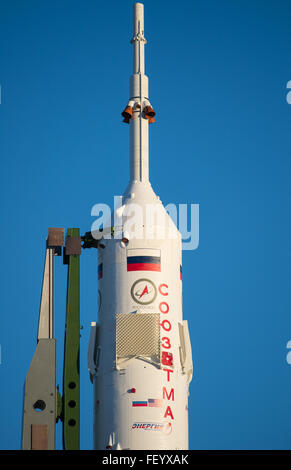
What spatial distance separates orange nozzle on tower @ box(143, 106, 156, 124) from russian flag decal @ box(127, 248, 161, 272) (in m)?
7.79

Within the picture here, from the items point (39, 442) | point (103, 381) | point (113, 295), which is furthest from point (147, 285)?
point (39, 442)

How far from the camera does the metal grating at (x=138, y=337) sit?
49562mm

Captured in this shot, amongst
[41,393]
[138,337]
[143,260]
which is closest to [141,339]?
[138,337]

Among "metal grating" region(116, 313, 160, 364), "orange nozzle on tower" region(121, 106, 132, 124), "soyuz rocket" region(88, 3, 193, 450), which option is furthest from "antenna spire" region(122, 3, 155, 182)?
"metal grating" region(116, 313, 160, 364)

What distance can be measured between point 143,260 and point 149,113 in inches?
330

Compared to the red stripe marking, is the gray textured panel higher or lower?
lower

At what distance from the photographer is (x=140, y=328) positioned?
49.7 metres

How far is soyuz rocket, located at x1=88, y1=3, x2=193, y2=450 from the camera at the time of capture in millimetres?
48656

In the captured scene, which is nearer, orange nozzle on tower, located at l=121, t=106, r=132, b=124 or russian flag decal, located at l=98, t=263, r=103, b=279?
russian flag decal, located at l=98, t=263, r=103, b=279

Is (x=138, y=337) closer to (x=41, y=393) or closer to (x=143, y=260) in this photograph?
(x=143, y=260)

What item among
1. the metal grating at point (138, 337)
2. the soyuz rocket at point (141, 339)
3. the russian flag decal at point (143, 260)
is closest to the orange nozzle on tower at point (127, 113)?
the soyuz rocket at point (141, 339)

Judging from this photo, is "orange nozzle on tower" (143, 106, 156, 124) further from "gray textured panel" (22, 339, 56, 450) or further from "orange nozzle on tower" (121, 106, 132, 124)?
"gray textured panel" (22, 339, 56, 450)

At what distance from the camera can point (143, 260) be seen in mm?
50688
